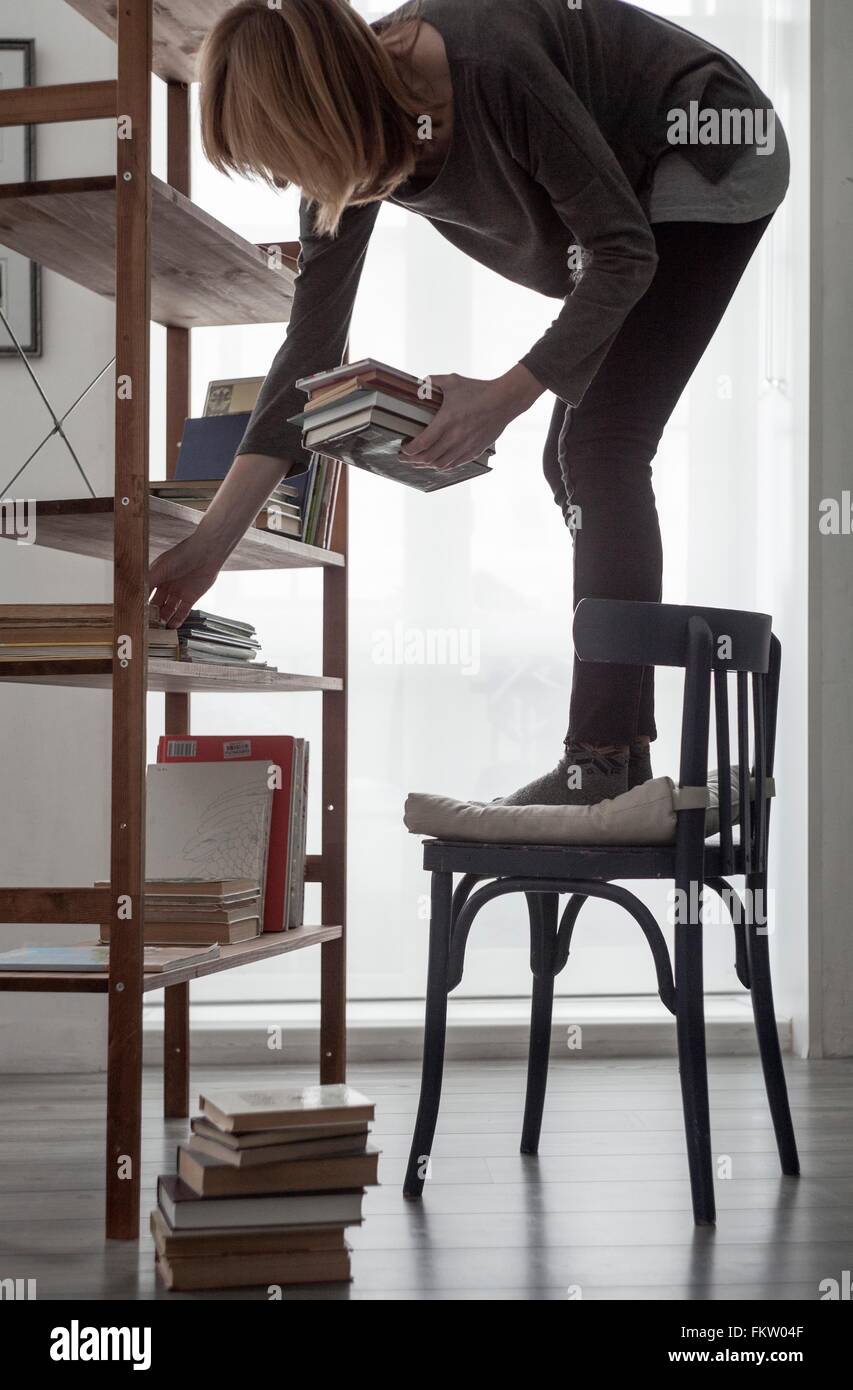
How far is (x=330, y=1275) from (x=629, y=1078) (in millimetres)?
1147

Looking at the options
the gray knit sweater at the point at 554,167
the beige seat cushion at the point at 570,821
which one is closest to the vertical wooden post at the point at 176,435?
the gray knit sweater at the point at 554,167

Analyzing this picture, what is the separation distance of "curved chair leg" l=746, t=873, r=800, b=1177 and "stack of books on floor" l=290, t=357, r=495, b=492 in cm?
63

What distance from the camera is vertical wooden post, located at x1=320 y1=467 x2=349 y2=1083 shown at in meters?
2.14

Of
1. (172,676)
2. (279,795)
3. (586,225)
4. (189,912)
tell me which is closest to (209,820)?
(279,795)

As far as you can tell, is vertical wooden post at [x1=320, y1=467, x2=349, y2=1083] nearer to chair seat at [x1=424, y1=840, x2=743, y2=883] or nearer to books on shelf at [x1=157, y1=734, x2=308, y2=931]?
books on shelf at [x1=157, y1=734, x2=308, y2=931]

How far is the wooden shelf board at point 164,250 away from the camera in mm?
1584

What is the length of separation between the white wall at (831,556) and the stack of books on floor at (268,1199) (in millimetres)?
1497

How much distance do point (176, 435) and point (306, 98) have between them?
0.86 meters

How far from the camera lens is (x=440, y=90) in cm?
148

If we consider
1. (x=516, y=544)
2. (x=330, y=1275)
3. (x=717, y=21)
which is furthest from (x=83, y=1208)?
(x=717, y=21)

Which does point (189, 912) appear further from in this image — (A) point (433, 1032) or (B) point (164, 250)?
(B) point (164, 250)

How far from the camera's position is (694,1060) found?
1.36 m

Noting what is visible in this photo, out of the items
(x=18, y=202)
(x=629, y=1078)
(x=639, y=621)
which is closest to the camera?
(x=639, y=621)
